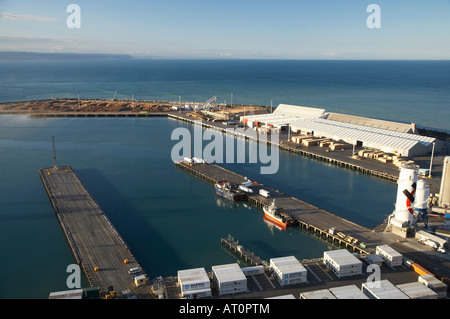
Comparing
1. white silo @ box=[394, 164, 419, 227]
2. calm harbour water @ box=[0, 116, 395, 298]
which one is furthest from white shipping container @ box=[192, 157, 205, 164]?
white silo @ box=[394, 164, 419, 227]

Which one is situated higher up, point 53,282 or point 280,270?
point 280,270

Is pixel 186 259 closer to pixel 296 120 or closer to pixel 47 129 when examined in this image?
pixel 296 120

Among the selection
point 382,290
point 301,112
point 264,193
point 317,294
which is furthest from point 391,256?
point 301,112

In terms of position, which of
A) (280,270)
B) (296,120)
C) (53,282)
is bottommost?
(53,282)

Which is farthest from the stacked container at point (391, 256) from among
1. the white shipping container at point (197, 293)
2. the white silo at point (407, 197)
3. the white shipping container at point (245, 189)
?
the white shipping container at point (245, 189)

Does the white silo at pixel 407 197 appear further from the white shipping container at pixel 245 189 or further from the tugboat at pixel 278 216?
the white shipping container at pixel 245 189

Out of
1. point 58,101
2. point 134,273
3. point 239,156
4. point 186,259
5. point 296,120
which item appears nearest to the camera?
point 134,273

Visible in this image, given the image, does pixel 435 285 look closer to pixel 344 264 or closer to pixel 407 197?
→ pixel 344 264

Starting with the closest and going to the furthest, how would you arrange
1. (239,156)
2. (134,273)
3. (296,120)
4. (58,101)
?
1. (134,273)
2. (239,156)
3. (296,120)
4. (58,101)

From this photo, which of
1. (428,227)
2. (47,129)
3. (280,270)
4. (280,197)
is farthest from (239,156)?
(47,129)
